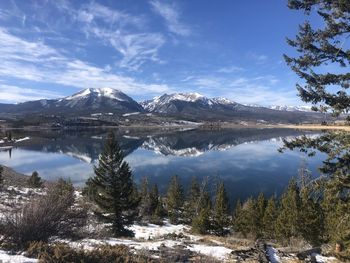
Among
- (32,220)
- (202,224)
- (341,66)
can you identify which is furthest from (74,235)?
(202,224)

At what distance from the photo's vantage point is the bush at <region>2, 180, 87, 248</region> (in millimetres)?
12039

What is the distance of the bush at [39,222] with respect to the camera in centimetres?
1204

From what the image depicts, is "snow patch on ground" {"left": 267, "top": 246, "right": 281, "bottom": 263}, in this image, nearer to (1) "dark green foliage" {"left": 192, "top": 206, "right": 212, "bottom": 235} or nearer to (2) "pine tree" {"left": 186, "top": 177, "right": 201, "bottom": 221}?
(1) "dark green foliage" {"left": 192, "top": 206, "right": 212, "bottom": 235}

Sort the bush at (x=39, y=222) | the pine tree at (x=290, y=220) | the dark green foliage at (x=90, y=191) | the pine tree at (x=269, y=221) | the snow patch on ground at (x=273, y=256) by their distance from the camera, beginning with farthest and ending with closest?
the pine tree at (x=269, y=221) < the dark green foliage at (x=90, y=191) < the pine tree at (x=290, y=220) < the snow patch on ground at (x=273, y=256) < the bush at (x=39, y=222)

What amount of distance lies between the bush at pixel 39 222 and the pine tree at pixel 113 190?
925 inches

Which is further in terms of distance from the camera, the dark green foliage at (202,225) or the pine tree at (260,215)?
the pine tree at (260,215)

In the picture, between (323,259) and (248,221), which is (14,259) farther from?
(248,221)

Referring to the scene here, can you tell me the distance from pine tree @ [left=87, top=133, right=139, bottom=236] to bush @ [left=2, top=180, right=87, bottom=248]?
23501mm

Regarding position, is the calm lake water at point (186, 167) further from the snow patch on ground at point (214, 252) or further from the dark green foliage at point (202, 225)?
the snow patch on ground at point (214, 252)

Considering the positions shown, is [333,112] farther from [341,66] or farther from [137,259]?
[137,259]

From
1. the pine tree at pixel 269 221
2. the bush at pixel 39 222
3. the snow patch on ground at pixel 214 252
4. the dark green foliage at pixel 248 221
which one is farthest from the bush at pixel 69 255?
the dark green foliage at pixel 248 221

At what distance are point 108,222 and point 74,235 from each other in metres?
24.4

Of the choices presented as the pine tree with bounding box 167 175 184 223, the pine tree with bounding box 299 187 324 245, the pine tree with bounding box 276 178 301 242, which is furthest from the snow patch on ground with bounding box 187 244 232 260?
the pine tree with bounding box 167 175 184 223

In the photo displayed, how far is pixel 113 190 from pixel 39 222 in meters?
26.2
